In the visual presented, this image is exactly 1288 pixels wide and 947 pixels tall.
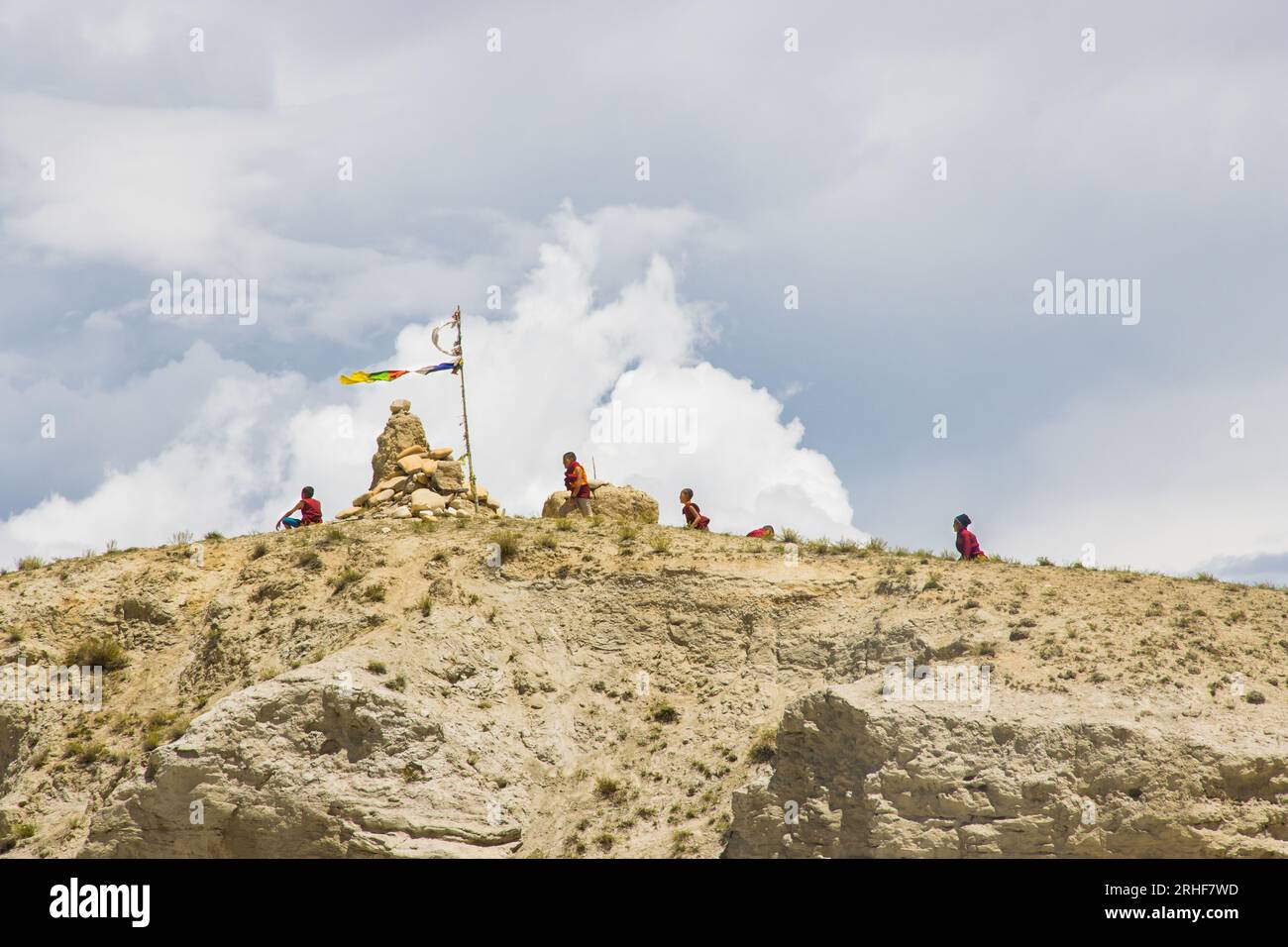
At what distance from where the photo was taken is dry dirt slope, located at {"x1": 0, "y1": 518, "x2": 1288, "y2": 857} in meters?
21.9

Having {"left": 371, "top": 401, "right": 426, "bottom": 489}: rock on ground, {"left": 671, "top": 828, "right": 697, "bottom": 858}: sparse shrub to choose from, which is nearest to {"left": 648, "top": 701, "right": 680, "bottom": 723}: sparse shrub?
{"left": 671, "top": 828, "right": 697, "bottom": 858}: sparse shrub

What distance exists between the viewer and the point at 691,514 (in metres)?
32.8

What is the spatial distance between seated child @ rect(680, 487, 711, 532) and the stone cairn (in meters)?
4.76

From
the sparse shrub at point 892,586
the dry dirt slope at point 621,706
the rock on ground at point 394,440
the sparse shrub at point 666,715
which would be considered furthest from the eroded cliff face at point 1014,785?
the rock on ground at point 394,440

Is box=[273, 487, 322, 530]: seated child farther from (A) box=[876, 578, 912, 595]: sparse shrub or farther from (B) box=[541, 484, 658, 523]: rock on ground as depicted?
(A) box=[876, 578, 912, 595]: sparse shrub

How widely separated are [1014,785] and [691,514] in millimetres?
12690

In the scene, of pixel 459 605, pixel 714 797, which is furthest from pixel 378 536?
pixel 714 797

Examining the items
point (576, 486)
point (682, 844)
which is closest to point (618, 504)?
point (576, 486)

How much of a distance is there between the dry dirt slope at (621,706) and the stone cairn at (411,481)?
5.66 feet

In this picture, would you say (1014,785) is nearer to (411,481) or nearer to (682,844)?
(682,844)

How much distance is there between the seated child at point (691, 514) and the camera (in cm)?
3241

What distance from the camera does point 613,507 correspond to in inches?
1307

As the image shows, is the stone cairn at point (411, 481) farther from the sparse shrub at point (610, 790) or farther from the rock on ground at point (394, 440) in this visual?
the sparse shrub at point (610, 790)
